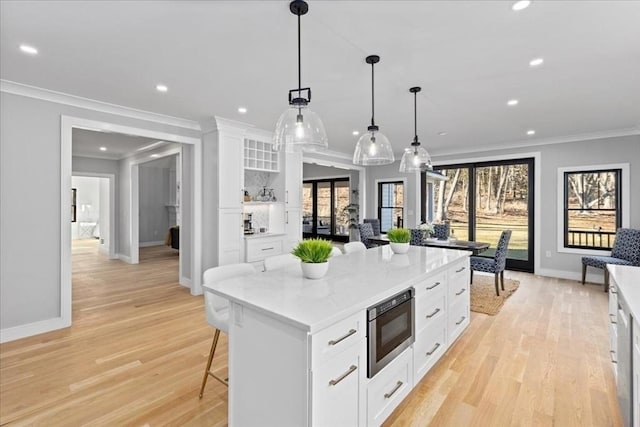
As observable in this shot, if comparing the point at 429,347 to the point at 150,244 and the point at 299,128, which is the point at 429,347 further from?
the point at 150,244

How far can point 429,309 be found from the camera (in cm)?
242

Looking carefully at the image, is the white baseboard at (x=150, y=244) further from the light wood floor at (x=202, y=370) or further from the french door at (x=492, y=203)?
the french door at (x=492, y=203)

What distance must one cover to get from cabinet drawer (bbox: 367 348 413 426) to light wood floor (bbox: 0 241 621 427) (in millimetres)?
155

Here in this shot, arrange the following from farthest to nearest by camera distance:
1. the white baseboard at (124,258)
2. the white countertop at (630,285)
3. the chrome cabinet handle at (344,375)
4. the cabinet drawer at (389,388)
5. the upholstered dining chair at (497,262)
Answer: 1. the white baseboard at (124,258)
2. the upholstered dining chair at (497,262)
3. the cabinet drawer at (389,388)
4. the white countertop at (630,285)
5. the chrome cabinet handle at (344,375)

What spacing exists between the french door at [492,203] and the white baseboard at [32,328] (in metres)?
6.88

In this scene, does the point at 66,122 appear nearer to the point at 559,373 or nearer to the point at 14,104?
the point at 14,104

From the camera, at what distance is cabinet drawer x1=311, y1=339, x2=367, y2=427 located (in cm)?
137

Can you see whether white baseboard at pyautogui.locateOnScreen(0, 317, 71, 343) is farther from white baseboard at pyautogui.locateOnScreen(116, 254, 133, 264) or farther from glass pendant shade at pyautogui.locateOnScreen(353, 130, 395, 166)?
white baseboard at pyautogui.locateOnScreen(116, 254, 133, 264)

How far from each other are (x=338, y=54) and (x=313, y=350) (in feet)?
7.41

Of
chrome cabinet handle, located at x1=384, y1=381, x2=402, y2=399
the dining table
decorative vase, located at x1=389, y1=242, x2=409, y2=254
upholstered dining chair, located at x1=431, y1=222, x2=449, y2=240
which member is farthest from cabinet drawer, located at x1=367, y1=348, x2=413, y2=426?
upholstered dining chair, located at x1=431, y1=222, x2=449, y2=240

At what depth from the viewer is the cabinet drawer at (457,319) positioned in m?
2.84

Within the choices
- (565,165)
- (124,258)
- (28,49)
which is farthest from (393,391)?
(124,258)

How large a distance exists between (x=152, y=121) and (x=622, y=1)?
479 cm

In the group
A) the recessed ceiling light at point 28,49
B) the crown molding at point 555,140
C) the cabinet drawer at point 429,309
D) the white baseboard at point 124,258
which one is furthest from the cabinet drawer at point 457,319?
the white baseboard at point 124,258
